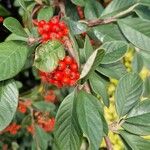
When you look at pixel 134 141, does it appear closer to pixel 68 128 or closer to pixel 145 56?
pixel 68 128

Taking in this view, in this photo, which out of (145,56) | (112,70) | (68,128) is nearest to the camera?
(68,128)

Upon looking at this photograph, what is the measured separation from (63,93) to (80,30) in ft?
4.54

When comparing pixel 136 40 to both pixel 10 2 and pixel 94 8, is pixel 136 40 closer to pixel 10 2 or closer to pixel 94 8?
pixel 94 8

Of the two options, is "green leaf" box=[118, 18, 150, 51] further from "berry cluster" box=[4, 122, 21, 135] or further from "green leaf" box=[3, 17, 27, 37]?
"berry cluster" box=[4, 122, 21, 135]

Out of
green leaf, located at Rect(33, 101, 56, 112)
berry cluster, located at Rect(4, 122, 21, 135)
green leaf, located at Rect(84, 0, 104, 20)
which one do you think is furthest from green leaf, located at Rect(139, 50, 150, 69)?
berry cluster, located at Rect(4, 122, 21, 135)

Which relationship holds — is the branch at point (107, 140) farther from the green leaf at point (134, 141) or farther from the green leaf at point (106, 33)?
the green leaf at point (106, 33)

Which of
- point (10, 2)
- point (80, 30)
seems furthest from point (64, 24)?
point (10, 2)

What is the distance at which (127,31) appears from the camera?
1.22m

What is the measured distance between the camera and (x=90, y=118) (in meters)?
1.00

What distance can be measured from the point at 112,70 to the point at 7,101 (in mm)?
301

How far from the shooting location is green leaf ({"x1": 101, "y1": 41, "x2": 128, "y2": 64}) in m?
1.07

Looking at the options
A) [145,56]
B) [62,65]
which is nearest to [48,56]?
[62,65]

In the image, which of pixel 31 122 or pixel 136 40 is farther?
pixel 31 122

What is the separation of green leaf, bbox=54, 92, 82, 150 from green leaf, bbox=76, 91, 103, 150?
0.15 ft
